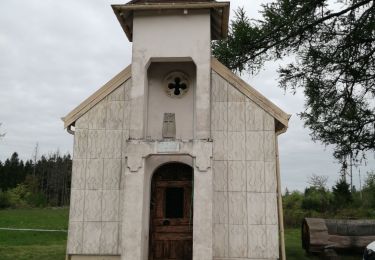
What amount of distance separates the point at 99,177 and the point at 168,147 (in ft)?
7.73

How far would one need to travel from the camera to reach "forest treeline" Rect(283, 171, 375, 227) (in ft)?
89.4

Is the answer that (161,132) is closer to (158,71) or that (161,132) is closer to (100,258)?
(158,71)

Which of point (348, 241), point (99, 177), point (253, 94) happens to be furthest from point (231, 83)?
point (348, 241)

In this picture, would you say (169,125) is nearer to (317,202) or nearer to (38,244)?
(38,244)

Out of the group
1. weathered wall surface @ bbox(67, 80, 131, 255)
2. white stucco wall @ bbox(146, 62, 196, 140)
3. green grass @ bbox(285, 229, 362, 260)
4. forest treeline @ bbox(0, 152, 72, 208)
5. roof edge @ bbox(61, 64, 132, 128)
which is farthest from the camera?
forest treeline @ bbox(0, 152, 72, 208)

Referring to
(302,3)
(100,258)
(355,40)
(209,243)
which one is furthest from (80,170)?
(355,40)

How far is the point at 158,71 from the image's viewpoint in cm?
1188

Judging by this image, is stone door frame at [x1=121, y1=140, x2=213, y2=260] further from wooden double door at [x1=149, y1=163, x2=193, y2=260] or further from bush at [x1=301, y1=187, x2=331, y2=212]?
bush at [x1=301, y1=187, x2=331, y2=212]

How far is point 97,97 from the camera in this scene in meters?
11.8

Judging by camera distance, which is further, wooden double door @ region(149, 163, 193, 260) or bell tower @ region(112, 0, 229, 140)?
wooden double door @ region(149, 163, 193, 260)

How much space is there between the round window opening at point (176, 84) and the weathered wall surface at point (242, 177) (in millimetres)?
812

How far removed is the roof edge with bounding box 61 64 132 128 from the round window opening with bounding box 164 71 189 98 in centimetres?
110

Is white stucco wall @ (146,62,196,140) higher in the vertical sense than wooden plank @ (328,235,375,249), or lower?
higher

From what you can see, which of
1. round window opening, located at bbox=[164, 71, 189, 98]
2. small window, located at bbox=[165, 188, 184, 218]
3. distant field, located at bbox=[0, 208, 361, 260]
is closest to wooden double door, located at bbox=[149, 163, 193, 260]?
small window, located at bbox=[165, 188, 184, 218]
